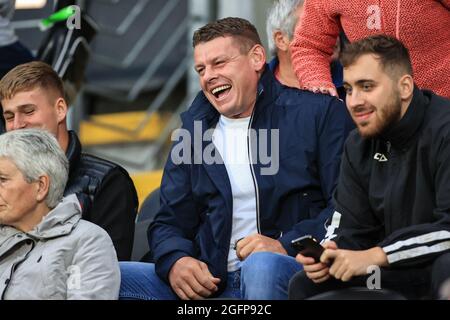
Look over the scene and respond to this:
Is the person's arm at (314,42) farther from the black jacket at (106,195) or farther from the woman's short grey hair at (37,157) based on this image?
the woman's short grey hair at (37,157)

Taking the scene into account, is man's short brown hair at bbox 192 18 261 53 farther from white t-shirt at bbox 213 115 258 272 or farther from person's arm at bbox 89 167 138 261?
person's arm at bbox 89 167 138 261

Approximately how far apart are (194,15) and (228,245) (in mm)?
3727

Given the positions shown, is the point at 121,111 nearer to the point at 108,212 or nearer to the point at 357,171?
the point at 108,212

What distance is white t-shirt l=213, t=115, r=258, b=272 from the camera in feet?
15.8

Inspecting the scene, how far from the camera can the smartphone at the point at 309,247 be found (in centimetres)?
410

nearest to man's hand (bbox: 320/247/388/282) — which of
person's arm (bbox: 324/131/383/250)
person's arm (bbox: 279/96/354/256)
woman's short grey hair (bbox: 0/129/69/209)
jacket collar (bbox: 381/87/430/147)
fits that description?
person's arm (bbox: 324/131/383/250)

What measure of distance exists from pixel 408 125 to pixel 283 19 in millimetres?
1431

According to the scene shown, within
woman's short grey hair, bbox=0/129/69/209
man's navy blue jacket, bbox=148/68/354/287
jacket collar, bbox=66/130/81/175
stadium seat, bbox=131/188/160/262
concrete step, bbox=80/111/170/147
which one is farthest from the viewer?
concrete step, bbox=80/111/170/147

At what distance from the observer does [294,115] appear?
492cm

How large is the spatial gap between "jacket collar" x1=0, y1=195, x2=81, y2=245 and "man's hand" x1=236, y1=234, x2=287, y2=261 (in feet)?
1.88

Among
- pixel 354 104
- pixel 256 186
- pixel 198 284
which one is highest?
pixel 354 104

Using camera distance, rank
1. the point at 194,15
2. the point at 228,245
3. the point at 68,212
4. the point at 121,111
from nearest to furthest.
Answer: the point at 68,212
the point at 228,245
the point at 194,15
the point at 121,111

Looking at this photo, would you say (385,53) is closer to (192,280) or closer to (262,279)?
(262,279)

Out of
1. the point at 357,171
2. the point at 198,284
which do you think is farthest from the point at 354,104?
the point at 198,284
